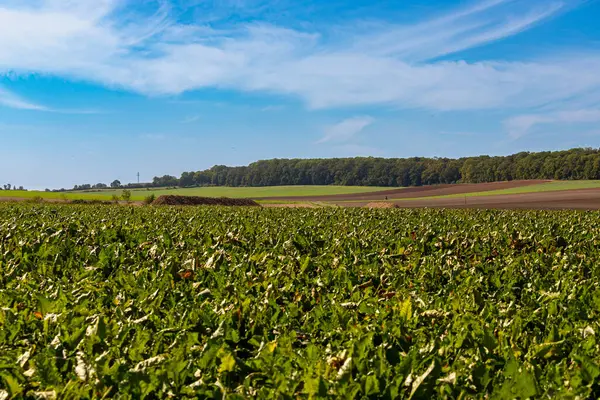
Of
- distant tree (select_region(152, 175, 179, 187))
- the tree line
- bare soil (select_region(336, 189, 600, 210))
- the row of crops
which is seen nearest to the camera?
the row of crops

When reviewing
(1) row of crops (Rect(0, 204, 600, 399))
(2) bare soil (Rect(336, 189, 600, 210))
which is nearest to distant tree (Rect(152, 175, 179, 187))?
(2) bare soil (Rect(336, 189, 600, 210))

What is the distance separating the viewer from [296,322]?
4.86 meters

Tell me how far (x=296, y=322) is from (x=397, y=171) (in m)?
127

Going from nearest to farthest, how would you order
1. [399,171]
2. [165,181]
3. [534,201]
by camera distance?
[534,201]
[399,171]
[165,181]

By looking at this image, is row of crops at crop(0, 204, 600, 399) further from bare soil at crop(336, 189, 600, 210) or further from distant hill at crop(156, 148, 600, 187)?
distant hill at crop(156, 148, 600, 187)

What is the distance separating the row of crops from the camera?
3168 millimetres

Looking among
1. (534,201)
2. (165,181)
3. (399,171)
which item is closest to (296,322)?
(534,201)

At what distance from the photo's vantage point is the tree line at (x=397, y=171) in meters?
107

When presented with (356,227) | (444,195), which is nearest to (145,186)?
(444,195)

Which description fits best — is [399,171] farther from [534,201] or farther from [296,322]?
[296,322]

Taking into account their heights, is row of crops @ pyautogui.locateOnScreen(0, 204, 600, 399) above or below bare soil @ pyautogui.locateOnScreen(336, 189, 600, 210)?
above

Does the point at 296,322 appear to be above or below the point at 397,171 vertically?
below

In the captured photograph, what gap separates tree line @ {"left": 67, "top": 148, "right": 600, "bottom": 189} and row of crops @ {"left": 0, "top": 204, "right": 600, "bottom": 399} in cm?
10531

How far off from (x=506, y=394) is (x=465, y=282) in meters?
3.85
